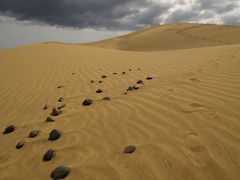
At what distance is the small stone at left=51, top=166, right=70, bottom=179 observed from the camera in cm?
210

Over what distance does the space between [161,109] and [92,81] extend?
290 cm

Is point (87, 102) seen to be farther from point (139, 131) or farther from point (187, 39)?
point (187, 39)

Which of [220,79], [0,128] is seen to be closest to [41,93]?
[0,128]

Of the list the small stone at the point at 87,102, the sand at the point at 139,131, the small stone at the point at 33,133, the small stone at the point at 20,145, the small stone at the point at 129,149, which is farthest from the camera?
the small stone at the point at 87,102

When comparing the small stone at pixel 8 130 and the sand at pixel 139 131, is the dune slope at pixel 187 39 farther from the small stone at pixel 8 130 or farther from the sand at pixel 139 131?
the small stone at pixel 8 130

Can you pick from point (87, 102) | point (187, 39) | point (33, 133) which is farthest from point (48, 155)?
point (187, 39)

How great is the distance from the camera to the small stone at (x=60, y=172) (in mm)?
2105

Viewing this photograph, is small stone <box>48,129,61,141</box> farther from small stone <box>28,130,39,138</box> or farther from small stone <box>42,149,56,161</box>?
small stone <box>42,149,56,161</box>

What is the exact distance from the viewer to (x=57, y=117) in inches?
140

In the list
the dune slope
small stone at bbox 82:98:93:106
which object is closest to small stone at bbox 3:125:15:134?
small stone at bbox 82:98:93:106

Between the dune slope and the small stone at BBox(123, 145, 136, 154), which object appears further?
the dune slope

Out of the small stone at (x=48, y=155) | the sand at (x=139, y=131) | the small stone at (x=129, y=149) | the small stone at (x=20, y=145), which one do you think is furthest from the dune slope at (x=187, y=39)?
the small stone at (x=48, y=155)

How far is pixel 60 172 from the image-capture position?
2.12 m

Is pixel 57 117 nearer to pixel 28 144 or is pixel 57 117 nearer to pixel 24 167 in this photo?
pixel 28 144
